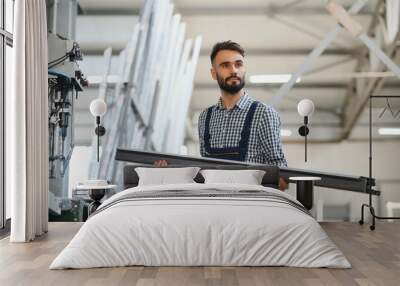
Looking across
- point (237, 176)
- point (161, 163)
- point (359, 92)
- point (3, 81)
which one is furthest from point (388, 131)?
point (3, 81)

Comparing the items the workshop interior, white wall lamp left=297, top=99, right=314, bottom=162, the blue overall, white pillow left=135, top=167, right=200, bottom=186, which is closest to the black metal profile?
the workshop interior

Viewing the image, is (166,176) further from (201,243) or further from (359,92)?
(359,92)

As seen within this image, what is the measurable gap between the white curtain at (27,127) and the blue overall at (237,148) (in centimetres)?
170

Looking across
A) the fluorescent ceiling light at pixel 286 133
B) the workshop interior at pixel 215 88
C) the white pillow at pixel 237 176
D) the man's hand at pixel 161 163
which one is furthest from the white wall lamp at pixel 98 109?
the fluorescent ceiling light at pixel 286 133

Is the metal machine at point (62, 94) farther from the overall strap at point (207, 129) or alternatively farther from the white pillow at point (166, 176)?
the overall strap at point (207, 129)

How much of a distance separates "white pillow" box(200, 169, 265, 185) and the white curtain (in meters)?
1.54

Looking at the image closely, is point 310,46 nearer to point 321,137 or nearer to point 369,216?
point 321,137

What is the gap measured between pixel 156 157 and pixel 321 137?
1.76 m

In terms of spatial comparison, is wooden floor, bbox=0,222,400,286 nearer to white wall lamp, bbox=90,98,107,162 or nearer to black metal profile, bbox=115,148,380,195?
black metal profile, bbox=115,148,380,195

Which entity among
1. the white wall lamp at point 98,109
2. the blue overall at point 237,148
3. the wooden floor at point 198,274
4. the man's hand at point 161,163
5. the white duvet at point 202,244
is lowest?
the wooden floor at point 198,274

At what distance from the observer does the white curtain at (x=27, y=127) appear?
5.00 m

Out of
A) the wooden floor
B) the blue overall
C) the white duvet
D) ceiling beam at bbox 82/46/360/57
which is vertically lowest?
the wooden floor

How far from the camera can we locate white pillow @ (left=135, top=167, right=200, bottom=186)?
18.0ft

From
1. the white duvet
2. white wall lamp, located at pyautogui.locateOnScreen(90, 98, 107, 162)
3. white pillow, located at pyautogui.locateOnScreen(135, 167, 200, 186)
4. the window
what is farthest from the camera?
white wall lamp, located at pyautogui.locateOnScreen(90, 98, 107, 162)
